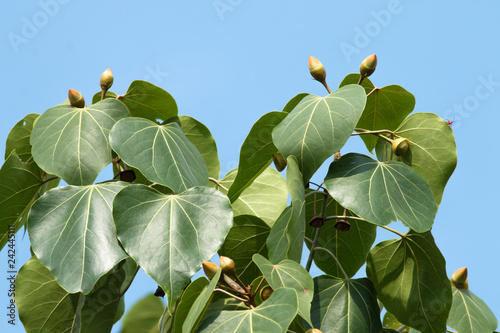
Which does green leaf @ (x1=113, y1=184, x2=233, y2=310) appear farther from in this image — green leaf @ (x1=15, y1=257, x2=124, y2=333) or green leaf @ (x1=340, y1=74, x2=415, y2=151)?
green leaf @ (x1=340, y1=74, x2=415, y2=151)

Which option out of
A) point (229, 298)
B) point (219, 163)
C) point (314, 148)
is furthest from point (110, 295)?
point (314, 148)

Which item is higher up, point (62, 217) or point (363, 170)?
point (363, 170)

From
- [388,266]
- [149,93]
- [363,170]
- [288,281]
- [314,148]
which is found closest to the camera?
[288,281]

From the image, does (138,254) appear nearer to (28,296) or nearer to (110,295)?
(110,295)

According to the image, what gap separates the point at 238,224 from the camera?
1.74 meters

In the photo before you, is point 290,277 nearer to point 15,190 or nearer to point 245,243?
point 245,243

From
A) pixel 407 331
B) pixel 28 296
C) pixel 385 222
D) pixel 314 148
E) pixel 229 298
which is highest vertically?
pixel 314 148

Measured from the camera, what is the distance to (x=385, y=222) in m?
1.41

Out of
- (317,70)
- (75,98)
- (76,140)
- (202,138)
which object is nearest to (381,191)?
(317,70)

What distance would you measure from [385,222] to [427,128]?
476mm

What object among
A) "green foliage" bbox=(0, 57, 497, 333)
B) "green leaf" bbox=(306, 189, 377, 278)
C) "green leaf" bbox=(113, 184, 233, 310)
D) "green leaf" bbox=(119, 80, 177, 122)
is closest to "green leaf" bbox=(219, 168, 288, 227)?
"green foliage" bbox=(0, 57, 497, 333)

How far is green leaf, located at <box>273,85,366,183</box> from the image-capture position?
145 cm

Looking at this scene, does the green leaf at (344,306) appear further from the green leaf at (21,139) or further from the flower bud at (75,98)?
the green leaf at (21,139)

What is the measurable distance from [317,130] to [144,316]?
3.00 feet
